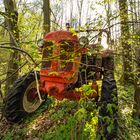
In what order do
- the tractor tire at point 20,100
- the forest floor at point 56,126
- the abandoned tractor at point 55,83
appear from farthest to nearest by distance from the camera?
the tractor tire at point 20,100 → the abandoned tractor at point 55,83 → the forest floor at point 56,126

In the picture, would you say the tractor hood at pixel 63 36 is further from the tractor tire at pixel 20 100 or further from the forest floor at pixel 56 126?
the forest floor at pixel 56 126

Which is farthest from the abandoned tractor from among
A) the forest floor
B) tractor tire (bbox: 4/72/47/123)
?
the forest floor

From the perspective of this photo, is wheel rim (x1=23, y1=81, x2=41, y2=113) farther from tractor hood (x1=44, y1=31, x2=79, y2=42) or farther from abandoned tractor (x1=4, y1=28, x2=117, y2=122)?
tractor hood (x1=44, y1=31, x2=79, y2=42)

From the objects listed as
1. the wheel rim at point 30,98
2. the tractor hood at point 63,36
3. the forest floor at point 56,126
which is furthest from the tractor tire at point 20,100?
the tractor hood at point 63,36

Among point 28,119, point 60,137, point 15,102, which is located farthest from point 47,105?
point 60,137

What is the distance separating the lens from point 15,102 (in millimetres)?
5602

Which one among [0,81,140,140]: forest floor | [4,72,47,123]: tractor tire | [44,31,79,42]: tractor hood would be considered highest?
[44,31,79,42]: tractor hood

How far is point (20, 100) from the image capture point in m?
5.66

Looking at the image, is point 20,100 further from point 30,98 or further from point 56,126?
point 56,126

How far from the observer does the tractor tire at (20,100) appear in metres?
5.61

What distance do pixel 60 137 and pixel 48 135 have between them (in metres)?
0.33

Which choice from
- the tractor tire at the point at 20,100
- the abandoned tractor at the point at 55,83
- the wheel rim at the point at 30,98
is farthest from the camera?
the wheel rim at the point at 30,98

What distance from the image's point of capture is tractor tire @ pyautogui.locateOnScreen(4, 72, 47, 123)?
5613 millimetres

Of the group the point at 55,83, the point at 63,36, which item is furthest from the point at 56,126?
the point at 63,36
